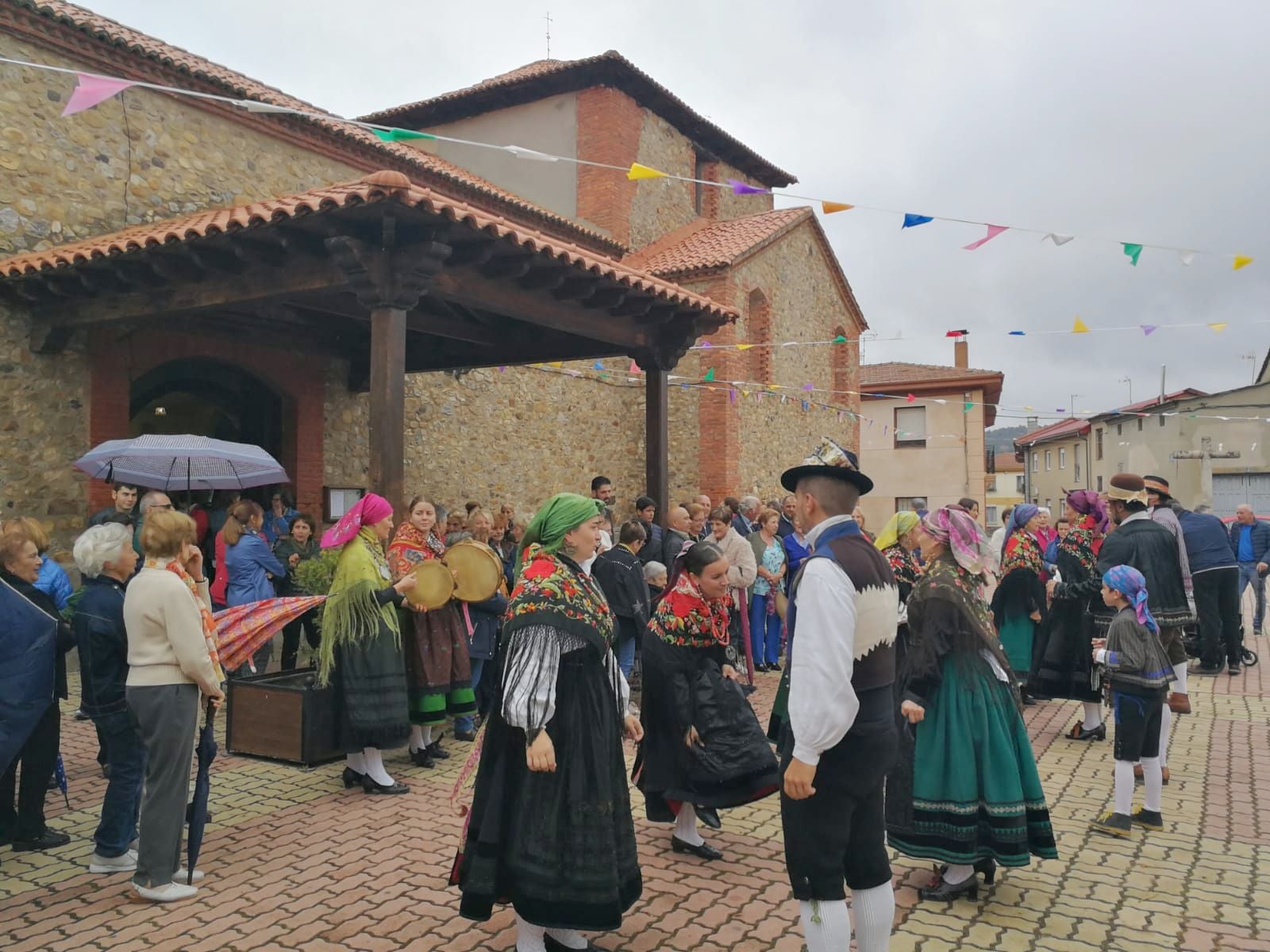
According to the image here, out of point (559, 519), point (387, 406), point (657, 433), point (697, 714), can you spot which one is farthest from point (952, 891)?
point (657, 433)

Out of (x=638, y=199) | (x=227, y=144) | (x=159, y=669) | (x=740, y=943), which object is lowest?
(x=740, y=943)

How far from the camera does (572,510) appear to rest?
3371 mm

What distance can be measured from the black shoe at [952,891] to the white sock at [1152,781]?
1439 mm

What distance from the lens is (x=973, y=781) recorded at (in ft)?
12.4

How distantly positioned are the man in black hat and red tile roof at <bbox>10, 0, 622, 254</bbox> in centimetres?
505

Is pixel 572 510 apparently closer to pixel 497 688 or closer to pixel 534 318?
pixel 497 688

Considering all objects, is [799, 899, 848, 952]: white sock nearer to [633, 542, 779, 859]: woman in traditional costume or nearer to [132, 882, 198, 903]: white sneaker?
[633, 542, 779, 859]: woman in traditional costume

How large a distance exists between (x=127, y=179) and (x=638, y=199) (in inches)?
447

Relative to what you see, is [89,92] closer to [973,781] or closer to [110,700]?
[110,700]

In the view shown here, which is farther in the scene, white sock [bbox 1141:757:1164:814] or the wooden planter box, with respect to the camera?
the wooden planter box

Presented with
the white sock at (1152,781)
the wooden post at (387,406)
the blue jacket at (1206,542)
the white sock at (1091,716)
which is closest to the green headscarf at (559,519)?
the white sock at (1152,781)

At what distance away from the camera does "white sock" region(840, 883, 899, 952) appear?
116 inches

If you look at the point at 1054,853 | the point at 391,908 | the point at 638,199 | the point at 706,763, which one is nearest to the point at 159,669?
the point at 391,908

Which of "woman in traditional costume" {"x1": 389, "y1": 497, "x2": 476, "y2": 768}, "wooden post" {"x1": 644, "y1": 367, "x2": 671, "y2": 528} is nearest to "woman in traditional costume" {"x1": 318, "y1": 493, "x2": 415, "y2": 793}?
"woman in traditional costume" {"x1": 389, "y1": 497, "x2": 476, "y2": 768}
